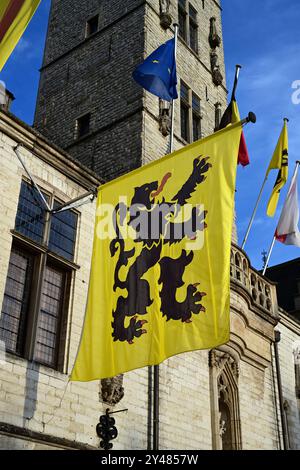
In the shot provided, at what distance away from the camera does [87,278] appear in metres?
12.0

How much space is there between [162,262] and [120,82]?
1177cm

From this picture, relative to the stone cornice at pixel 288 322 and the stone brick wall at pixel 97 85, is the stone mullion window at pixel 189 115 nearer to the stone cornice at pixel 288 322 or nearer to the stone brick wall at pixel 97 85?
the stone brick wall at pixel 97 85

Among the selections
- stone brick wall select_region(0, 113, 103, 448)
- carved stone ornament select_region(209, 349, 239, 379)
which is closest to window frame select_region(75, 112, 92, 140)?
stone brick wall select_region(0, 113, 103, 448)

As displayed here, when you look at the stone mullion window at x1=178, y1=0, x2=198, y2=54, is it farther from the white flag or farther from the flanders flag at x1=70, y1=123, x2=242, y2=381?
the flanders flag at x1=70, y1=123, x2=242, y2=381

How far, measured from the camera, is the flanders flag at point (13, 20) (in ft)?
31.2

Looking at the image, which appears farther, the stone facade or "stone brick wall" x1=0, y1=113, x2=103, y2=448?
the stone facade

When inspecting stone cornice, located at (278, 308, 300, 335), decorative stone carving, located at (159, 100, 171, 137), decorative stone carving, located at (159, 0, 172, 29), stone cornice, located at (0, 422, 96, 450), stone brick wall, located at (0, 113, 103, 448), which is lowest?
stone cornice, located at (0, 422, 96, 450)

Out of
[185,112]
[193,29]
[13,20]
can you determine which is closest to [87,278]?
[13,20]

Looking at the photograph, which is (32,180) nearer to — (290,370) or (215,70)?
(290,370)

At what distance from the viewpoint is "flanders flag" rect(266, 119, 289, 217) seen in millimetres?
16672

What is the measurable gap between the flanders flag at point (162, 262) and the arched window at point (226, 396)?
6509 mm

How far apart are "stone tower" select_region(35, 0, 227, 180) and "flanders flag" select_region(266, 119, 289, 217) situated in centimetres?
334

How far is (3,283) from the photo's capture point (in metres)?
9.94

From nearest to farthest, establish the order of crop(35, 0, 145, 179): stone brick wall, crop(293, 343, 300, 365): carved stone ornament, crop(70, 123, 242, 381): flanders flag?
crop(70, 123, 242, 381): flanders flag → crop(35, 0, 145, 179): stone brick wall → crop(293, 343, 300, 365): carved stone ornament
